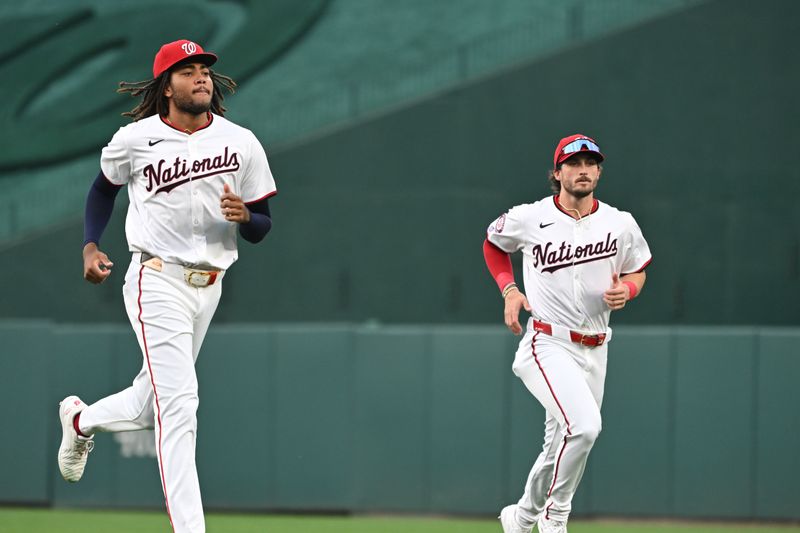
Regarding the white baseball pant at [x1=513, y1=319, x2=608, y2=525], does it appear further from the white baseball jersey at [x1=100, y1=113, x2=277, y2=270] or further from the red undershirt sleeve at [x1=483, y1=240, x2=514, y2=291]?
the white baseball jersey at [x1=100, y1=113, x2=277, y2=270]

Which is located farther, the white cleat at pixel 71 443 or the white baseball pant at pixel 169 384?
the white cleat at pixel 71 443

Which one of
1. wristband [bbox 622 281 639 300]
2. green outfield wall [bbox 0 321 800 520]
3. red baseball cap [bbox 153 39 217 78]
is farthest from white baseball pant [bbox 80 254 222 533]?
green outfield wall [bbox 0 321 800 520]

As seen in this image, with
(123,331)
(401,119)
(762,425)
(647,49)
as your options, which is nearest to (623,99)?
(647,49)

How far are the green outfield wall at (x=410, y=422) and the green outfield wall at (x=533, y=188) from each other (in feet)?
21.0

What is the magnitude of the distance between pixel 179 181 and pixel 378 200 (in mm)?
10170

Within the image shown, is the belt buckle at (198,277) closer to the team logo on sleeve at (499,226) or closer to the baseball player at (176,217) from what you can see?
the baseball player at (176,217)

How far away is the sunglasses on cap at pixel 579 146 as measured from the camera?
18.0 feet

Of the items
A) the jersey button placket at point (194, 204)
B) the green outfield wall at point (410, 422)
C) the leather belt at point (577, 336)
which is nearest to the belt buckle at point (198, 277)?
the jersey button placket at point (194, 204)

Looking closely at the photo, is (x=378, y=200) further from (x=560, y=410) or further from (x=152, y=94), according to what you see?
(x=152, y=94)

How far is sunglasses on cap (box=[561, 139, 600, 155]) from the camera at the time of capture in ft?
18.0

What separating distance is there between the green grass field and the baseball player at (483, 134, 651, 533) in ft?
6.81

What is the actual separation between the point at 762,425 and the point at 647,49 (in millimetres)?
7986

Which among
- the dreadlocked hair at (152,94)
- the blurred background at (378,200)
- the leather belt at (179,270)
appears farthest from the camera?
the blurred background at (378,200)

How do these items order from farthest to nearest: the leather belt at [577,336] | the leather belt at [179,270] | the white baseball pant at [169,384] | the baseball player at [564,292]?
the leather belt at [577,336] < the baseball player at [564,292] < the leather belt at [179,270] < the white baseball pant at [169,384]
